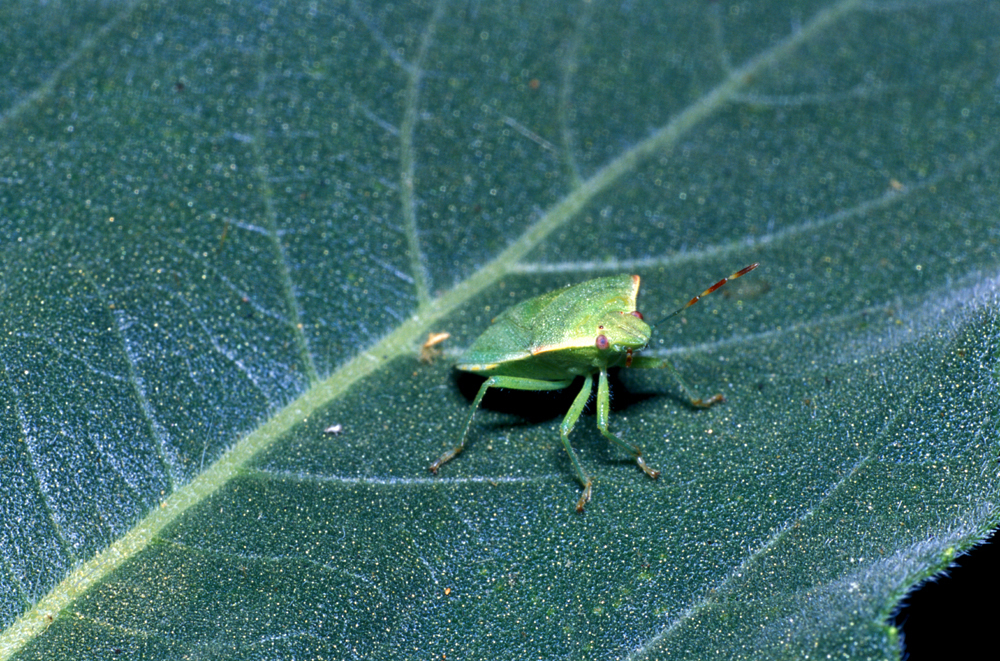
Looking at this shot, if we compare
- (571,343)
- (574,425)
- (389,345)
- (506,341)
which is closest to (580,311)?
(571,343)

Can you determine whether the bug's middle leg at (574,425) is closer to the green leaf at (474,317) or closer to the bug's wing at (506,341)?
the green leaf at (474,317)

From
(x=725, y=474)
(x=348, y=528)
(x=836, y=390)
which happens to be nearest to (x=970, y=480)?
(x=836, y=390)

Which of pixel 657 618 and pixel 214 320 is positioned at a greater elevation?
pixel 214 320

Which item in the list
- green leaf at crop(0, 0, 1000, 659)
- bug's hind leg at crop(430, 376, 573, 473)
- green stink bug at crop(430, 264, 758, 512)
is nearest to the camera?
green leaf at crop(0, 0, 1000, 659)

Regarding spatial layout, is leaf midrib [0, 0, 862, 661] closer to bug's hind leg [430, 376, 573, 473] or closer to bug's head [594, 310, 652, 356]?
bug's hind leg [430, 376, 573, 473]

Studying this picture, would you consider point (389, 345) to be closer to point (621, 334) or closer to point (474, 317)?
point (474, 317)

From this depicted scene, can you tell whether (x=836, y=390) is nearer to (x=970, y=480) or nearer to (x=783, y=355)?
(x=783, y=355)

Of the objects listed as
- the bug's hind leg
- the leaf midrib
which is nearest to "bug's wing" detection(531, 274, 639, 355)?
the bug's hind leg
